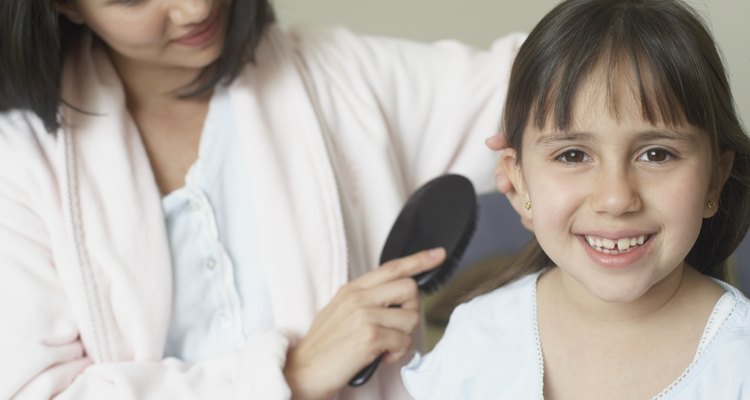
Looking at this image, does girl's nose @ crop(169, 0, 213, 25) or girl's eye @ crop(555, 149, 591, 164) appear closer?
girl's eye @ crop(555, 149, 591, 164)

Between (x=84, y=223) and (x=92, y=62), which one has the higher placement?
(x=92, y=62)

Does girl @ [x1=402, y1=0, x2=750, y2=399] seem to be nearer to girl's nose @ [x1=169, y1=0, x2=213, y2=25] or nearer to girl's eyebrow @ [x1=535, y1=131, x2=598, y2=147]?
girl's eyebrow @ [x1=535, y1=131, x2=598, y2=147]

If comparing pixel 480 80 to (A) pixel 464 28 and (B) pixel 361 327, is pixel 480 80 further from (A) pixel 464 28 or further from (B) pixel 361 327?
(A) pixel 464 28

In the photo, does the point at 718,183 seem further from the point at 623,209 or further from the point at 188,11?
the point at 188,11

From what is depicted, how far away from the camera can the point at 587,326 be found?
0.93 m

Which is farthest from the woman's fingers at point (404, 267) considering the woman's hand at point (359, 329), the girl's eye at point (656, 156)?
the girl's eye at point (656, 156)

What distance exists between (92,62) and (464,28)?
85 cm

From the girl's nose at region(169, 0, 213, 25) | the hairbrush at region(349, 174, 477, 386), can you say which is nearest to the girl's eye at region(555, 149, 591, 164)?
the hairbrush at region(349, 174, 477, 386)

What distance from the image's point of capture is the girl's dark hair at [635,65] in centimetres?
81

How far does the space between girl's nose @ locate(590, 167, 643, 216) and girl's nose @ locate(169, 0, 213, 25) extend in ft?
1.59

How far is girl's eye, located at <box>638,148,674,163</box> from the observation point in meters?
0.82

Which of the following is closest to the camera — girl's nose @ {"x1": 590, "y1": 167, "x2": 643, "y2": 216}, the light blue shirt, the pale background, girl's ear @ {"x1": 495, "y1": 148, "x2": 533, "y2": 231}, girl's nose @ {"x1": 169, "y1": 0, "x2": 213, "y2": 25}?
girl's nose @ {"x1": 590, "y1": 167, "x2": 643, "y2": 216}

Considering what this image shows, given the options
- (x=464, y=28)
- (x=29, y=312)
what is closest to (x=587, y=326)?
(x=29, y=312)

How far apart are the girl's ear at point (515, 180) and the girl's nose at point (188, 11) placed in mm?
358
